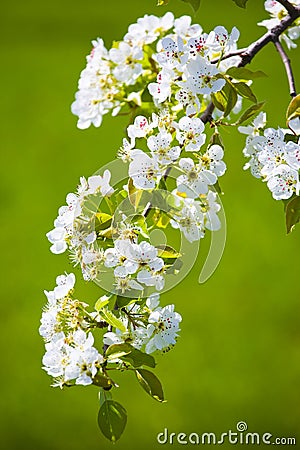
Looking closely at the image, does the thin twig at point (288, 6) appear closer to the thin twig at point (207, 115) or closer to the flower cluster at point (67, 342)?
the thin twig at point (207, 115)

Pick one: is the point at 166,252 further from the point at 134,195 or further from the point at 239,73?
the point at 239,73

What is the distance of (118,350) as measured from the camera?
520 millimetres

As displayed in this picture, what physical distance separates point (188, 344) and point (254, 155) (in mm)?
Answer: 1288

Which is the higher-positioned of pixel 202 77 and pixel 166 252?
pixel 202 77

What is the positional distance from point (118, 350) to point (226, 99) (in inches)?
9.0

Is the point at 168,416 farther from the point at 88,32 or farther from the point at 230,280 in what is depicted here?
the point at 88,32

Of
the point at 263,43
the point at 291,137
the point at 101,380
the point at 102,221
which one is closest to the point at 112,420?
the point at 101,380

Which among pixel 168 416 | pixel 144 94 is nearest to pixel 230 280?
pixel 168 416

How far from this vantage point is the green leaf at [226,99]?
568 mm

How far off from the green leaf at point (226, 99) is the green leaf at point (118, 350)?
0.65 feet

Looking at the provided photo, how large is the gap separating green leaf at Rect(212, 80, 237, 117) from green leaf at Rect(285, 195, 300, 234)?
0.28 feet

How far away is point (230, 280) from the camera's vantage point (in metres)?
2.12

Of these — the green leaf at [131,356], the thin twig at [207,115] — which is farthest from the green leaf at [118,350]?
the thin twig at [207,115]

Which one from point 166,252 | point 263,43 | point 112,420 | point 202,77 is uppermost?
point 263,43
